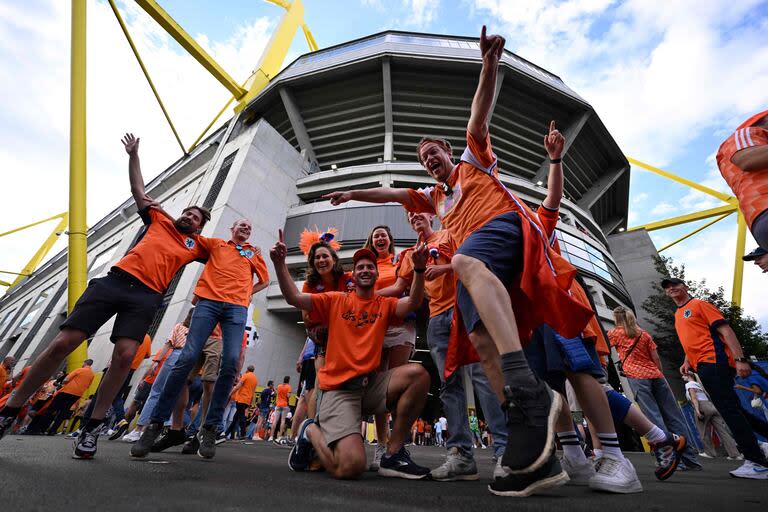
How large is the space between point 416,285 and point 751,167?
165 cm

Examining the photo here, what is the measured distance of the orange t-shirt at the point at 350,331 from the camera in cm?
228

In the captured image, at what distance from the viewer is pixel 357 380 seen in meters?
2.25

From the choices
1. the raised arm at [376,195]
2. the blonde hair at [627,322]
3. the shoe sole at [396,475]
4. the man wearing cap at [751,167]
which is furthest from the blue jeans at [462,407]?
the blonde hair at [627,322]

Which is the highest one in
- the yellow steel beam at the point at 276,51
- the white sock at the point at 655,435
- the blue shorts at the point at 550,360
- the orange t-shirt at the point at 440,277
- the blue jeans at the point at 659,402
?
the yellow steel beam at the point at 276,51

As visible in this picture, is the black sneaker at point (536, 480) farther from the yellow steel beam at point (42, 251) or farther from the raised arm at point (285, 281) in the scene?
Result: the yellow steel beam at point (42, 251)

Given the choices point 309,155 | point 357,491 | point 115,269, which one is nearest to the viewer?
point 357,491

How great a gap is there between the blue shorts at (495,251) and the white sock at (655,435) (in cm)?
125

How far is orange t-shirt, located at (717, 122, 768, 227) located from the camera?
62.7 inches

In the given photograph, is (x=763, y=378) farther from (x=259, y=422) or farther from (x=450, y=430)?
(x=259, y=422)

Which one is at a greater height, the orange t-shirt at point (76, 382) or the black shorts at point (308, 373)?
the orange t-shirt at point (76, 382)

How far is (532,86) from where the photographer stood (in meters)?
19.3

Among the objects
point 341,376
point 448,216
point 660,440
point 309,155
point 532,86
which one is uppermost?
point 532,86

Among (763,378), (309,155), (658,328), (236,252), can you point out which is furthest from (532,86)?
(236,252)

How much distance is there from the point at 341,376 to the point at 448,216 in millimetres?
1117
